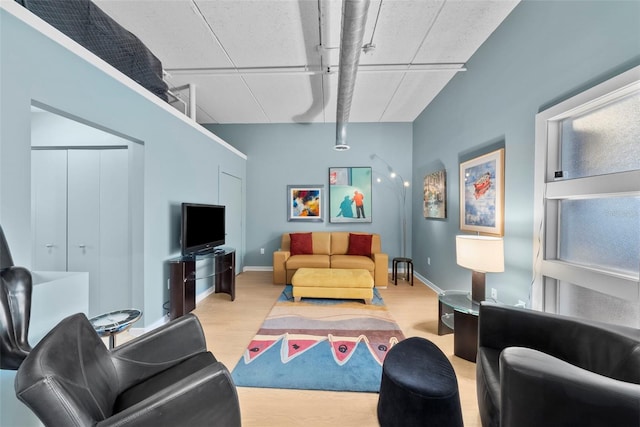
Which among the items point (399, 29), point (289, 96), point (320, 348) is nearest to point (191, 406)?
point (320, 348)

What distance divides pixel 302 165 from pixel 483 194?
10.3 ft

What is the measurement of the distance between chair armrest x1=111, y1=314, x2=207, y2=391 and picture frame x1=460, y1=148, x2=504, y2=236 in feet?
8.57

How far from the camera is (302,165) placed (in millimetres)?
4695

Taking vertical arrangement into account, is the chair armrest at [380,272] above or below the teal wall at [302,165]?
below

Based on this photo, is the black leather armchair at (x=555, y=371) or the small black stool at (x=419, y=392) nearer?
the black leather armchair at (x=555, y=371)

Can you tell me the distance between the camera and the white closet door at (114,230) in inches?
90.0

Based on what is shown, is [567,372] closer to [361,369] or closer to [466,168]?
[361,369]

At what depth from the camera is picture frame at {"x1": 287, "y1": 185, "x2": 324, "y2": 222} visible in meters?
4.67

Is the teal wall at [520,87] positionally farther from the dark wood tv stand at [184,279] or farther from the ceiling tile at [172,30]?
the dark wood tv stand at [184,279]

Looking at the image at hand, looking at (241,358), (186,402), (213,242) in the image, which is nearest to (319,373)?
(241,358)

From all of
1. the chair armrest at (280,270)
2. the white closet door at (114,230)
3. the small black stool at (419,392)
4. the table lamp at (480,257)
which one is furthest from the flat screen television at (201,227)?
the table lamp at (480,257)

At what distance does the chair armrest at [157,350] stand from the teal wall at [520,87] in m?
2.48

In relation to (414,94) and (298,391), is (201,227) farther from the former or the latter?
(414,94)

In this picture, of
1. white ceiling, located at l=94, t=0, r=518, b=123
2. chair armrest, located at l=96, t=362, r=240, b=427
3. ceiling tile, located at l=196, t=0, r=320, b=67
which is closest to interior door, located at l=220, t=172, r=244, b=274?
white ceiling, located at l=94, t=0, r=518, b=123
